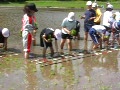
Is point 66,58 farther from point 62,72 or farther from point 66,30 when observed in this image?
point 62,72

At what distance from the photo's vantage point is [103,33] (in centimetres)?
1354

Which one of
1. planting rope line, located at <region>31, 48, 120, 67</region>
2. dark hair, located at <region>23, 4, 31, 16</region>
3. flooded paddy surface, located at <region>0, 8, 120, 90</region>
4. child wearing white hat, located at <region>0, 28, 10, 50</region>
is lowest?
flooded paddy surface, located at <region>0, 8, 120, 90</region>

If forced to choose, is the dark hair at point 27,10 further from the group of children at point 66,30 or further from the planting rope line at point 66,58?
the planting rope line at point 66,58

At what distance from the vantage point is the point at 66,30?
1259cm

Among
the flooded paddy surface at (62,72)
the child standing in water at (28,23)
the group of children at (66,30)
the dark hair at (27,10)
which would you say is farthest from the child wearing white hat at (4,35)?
the dark hair at (27,10)

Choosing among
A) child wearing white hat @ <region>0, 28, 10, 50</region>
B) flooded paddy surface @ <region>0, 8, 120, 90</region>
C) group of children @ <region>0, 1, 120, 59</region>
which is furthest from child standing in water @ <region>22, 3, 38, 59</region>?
child wearing white hat @ <region>0, 28, 10, 50</region>

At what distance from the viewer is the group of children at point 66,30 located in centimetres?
1141

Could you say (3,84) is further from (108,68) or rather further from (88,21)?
(88,21)

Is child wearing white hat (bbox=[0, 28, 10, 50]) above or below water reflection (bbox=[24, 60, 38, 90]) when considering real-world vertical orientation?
above

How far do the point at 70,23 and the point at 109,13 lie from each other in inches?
89.7

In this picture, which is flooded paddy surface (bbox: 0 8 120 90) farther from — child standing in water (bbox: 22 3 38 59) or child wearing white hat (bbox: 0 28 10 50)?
child standing in water (bbox: 22 3 38 59)

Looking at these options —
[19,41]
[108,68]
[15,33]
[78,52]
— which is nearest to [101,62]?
[108,68]

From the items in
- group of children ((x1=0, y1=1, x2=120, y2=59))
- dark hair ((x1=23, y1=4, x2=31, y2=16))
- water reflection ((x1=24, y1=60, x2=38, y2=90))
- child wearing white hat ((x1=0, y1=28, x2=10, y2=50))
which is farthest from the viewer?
child wearing white hat ((x1=0, y1=28, x2=10, y2=50))

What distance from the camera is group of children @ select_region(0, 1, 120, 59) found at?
11414 millimetres
